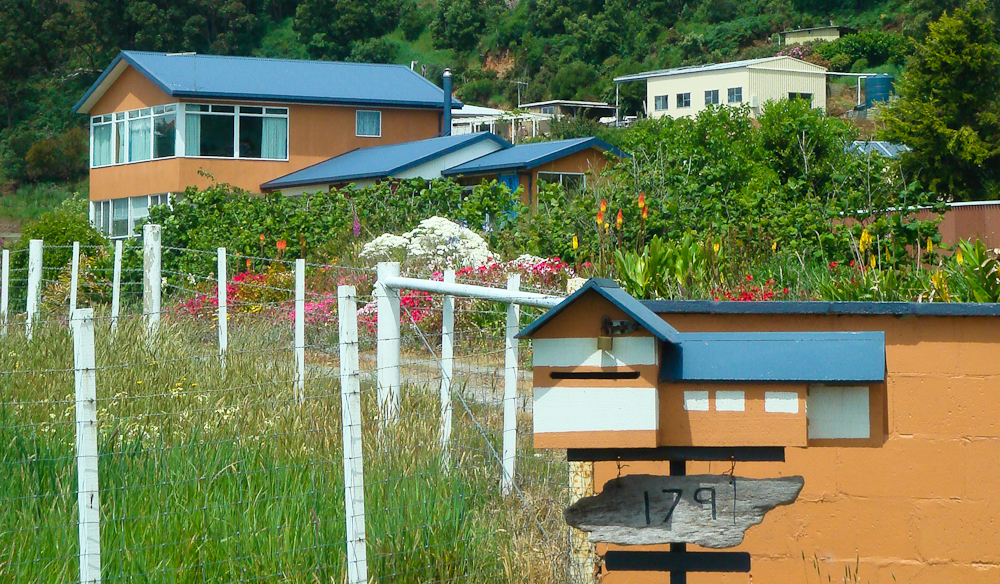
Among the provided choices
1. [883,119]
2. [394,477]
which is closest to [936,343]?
[394,477]

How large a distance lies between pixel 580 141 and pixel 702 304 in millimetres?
21524

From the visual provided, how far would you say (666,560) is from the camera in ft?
9.53

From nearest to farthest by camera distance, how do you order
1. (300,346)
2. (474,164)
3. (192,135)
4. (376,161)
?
(300,346) → (474,164) → (376,161) → (192,135)

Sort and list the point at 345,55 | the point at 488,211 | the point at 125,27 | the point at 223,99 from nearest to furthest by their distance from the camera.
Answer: the point at 488,211
the point at 223,99
the point at 125,27
the point at 345,55

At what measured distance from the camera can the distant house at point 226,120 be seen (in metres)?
28.8

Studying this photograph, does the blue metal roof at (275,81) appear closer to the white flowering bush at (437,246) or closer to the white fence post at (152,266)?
the white flowering bush at (437,246)

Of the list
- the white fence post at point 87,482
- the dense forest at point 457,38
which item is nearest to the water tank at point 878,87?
the dense forest at point 457,38

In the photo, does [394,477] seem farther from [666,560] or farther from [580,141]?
[580,141]

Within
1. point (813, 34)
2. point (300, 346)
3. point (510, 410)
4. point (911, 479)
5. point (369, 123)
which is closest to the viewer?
point (911, 479)

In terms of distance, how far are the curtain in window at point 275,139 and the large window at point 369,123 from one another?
212cm

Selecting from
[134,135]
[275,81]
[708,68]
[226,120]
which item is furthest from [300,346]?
[708,68]

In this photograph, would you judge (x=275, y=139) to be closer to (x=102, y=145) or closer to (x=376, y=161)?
(x=376, y=161)

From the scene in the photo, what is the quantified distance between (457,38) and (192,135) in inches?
1784

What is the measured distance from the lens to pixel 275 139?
29812 millimetres
